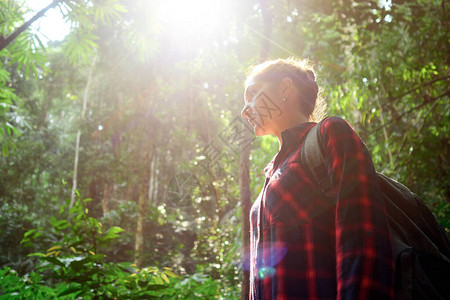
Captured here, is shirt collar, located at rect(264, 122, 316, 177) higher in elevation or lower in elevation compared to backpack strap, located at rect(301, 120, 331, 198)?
higher

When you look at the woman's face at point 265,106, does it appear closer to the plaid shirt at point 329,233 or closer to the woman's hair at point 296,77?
the woman's hair at point 296,77

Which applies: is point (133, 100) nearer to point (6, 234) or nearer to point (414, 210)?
point (6, 234)

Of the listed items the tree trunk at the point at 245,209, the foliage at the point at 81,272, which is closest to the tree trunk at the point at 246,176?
the tree trunk at the point at 245,209

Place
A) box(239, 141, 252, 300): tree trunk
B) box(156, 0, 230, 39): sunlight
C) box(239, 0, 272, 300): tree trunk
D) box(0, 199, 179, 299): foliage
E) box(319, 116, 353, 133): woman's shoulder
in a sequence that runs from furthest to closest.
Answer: box(156, 0, 230, 39): sunlight
box(239, 0, 272, 300): tree trunk
box(239, 141, 252, 300): tree trunk
box(0, 199, 179, 299): foliage
box(319, 116, 353, 133): woman's shoulder

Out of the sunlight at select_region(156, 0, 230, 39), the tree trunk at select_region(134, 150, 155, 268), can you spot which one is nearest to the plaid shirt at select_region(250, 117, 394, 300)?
the sunlight at select_region(156, 0, 230, 39)

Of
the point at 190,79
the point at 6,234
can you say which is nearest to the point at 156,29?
the point at 190,79

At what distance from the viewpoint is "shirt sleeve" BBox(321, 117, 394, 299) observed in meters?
0.87

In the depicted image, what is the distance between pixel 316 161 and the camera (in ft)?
3.64

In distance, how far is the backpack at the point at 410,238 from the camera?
2.86 feet

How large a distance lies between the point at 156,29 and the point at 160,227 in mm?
9382

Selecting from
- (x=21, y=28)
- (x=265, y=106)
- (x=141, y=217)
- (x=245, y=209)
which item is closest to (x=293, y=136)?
(x=265, y=106)

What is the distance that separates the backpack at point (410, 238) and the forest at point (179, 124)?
4.45 feet

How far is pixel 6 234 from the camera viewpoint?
10984mm

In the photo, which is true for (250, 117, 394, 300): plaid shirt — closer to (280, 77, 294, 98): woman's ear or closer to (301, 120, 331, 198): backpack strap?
(301, 120, 331, 198): backpack strap
